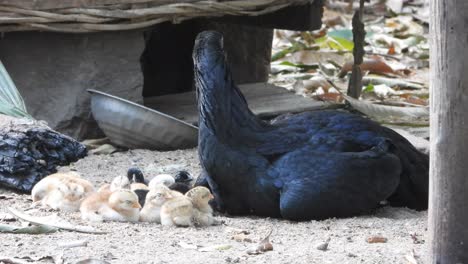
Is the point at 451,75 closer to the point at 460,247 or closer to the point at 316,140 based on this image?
the point at 460,247

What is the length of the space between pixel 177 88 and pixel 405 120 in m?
1.76

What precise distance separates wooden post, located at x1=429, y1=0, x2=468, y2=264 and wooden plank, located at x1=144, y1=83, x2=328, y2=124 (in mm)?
3232

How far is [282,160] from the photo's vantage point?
183 inches

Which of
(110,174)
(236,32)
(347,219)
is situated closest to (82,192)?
(110,174)

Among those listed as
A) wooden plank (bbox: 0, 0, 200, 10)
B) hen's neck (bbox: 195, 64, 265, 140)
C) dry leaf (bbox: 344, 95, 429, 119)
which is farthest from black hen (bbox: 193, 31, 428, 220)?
dry leaf (bbox: 344, 95, 429, 119)

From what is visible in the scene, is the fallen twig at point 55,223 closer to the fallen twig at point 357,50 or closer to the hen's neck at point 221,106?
the hen's neck at point 221,106

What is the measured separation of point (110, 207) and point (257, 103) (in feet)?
8.46

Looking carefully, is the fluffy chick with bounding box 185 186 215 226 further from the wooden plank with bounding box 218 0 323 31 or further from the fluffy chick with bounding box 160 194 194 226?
the wooden plank with bounding box 218 0 323 31

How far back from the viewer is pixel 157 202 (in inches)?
178

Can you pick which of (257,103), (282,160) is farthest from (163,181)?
(257,103)

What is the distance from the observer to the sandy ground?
12.5 feet

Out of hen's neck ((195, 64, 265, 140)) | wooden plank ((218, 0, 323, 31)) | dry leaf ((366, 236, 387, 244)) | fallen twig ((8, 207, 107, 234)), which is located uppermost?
wooden plank ((218, 0, 323, 31))

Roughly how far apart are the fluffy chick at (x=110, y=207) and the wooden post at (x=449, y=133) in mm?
1534

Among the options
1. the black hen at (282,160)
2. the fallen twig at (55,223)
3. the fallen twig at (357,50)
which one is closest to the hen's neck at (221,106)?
the black hen at (282,160)
